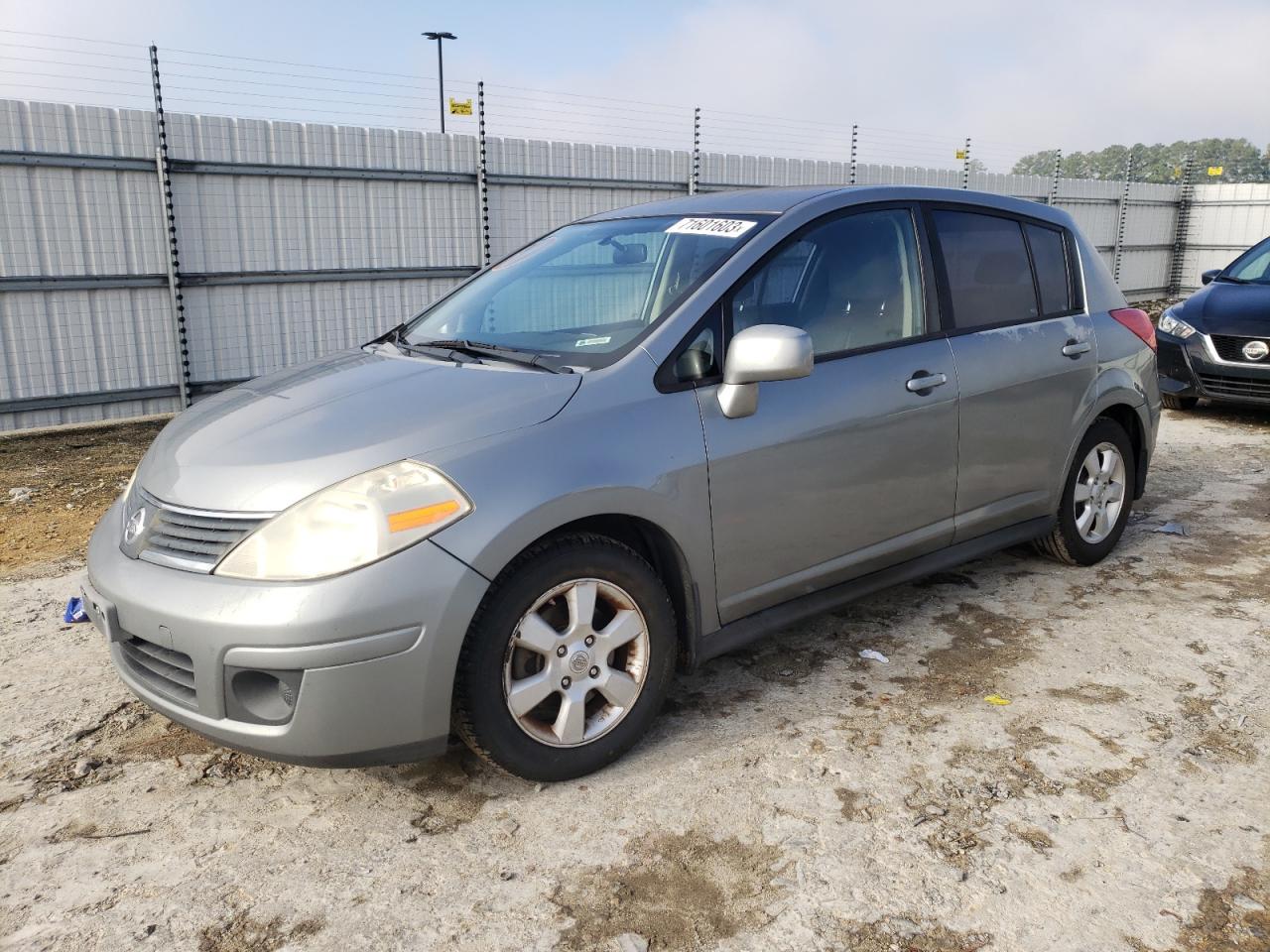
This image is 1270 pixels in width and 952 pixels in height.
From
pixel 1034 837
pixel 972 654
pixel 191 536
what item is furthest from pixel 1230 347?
pixel 191 536

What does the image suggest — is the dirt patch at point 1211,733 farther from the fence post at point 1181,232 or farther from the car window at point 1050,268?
the fence post at point 1181,232

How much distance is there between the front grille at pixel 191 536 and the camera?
100 inches

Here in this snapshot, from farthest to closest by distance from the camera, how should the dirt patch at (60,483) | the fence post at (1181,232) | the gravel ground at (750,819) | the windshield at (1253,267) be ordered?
the fence post at (1181,232), the windshield at (1253,267), the dirt patch at (60,483), the gravel ground at (750,819)

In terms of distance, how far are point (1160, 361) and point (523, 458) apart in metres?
7.79

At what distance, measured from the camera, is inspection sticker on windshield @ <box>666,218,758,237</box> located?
342 centimetres

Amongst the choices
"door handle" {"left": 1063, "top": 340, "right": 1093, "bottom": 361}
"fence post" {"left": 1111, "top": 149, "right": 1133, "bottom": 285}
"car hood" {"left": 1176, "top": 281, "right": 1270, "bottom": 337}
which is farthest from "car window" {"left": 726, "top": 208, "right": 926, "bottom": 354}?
"fence post" {"left": 1111, "top": 149, "right": 1133, "bottom": 285}

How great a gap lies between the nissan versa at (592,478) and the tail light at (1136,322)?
1.69 feet

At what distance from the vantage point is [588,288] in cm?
388

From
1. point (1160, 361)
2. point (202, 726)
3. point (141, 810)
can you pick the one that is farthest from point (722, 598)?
point (1160, 361)

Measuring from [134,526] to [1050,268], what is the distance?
3774 mm

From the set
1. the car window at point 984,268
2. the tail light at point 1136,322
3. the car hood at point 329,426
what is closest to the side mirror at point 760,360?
the car hood at point 329,426

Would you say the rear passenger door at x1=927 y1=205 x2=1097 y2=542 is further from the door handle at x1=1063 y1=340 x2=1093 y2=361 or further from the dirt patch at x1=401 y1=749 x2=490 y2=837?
the dirt patch at x1=401 y1=749 x2=490 y2=837

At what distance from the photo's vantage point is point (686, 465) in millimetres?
2959

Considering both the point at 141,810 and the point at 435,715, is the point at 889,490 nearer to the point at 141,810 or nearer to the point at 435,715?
the point at 435,715
